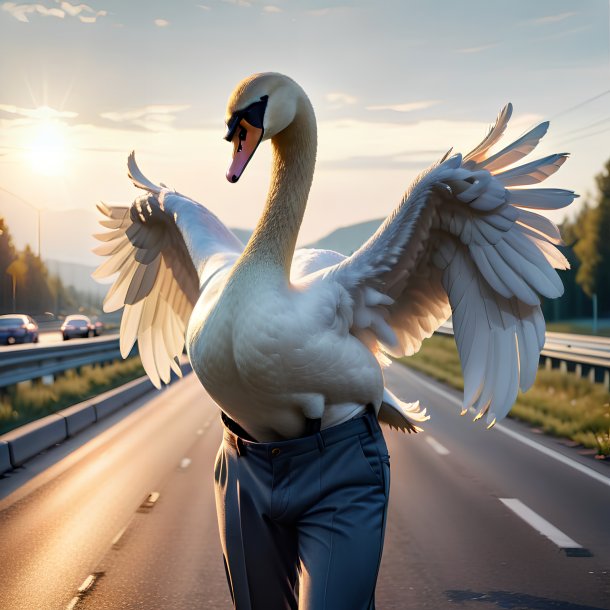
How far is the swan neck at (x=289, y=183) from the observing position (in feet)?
10.9

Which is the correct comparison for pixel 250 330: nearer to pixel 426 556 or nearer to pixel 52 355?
pixel 426 556

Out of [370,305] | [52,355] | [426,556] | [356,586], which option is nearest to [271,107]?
[370,305]

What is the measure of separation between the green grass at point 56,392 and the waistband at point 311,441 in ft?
26.7

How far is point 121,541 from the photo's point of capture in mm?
6848

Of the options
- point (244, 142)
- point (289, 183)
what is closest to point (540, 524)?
point (289, 183)

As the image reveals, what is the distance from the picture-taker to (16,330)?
4050cm

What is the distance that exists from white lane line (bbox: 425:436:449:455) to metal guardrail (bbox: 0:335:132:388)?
5219mm

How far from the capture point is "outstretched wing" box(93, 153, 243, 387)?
4223mm

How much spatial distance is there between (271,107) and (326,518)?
50.8 inches

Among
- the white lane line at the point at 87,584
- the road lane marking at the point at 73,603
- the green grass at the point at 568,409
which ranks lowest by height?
the green grass at the point at 568,409

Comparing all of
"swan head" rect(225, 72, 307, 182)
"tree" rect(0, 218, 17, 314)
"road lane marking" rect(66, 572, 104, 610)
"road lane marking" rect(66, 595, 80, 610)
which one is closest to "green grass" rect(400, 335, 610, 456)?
"road lane marking" rect(66, 572, 104, 610)

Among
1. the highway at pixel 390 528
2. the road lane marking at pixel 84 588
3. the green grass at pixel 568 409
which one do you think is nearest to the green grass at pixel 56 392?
the highway at pixel 390 528

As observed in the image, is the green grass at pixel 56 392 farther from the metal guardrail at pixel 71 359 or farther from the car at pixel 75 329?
the car at pixel 75 329

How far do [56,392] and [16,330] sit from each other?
26.9 m
